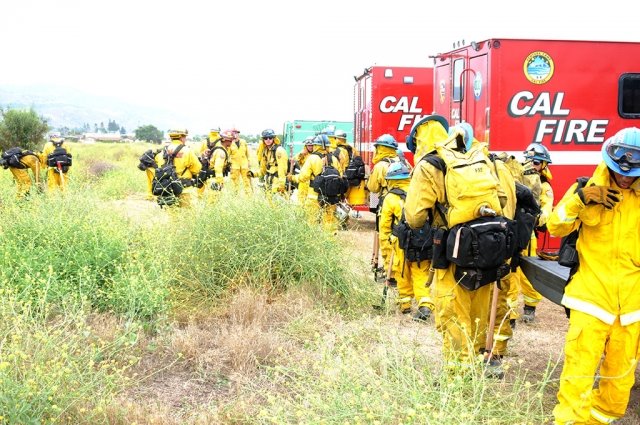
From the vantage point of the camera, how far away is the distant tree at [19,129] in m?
20.4

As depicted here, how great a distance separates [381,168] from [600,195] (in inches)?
167

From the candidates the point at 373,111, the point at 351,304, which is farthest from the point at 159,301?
the point at 373,111

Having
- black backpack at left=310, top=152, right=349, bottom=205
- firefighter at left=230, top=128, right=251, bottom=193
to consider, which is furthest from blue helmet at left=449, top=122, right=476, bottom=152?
firefighter at left=230, top=128, right=251, bottom=193

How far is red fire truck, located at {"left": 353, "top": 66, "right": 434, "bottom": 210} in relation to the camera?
10.9m

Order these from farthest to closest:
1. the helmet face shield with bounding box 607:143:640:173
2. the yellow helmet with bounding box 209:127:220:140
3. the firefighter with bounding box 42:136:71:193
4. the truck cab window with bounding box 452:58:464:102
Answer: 1. the yellow helmet with bounding box 209:127:220:140
2. the firefighter with bounding box 42:136:71:193
3. the truck cab window with bounding box 452:58:464:102
4. the helmet face shield with bounding box 607:143:640:173

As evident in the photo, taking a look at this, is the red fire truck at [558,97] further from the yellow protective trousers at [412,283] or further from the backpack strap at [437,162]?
the backpack strap at [437,162]

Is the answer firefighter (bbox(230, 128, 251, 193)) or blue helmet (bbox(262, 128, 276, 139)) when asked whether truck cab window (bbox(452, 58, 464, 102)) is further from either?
firefighter (bbox(230, 128, 251, 193))

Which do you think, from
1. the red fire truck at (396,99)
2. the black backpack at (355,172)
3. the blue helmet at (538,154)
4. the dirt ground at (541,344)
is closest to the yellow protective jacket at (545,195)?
→ the blue helmet at (538,154)

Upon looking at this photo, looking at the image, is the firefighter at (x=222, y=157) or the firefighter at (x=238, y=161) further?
the firefighter at (x=238, y=161)

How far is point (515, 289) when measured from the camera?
5840 millimetres

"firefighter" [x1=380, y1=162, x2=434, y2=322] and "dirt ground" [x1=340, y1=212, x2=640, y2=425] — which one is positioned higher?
"firefighter" [x1=380, y1=162, x2=434, y2=322]

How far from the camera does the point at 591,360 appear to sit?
3.36 metres

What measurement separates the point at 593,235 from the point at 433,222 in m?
1.09

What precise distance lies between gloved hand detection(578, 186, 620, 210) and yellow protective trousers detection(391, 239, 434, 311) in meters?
2.75
